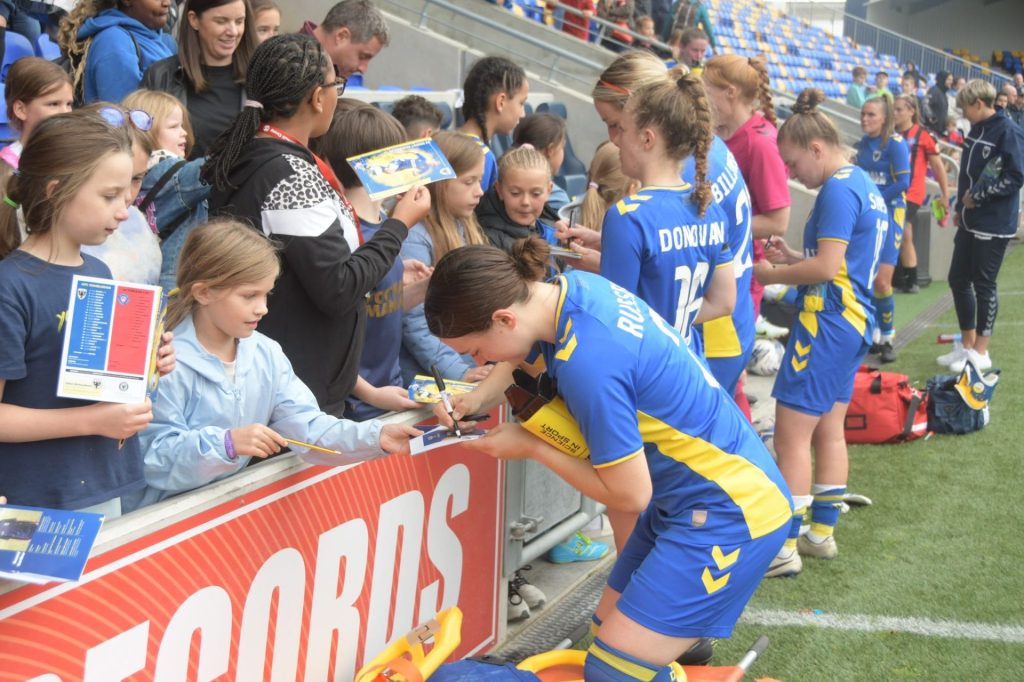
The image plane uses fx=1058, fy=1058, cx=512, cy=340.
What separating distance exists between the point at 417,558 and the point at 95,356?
1.30m

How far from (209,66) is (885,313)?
571 cm

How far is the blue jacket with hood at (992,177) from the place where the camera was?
7.69 metres

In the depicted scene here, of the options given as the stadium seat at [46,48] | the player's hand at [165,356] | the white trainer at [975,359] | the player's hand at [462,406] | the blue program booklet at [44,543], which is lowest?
the white trainer at [975,359]

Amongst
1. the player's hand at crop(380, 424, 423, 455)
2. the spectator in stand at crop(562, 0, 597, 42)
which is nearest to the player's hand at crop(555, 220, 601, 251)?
the player's hand at crop(380, 424, 423, 455)

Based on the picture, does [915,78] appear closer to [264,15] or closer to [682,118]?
[264,15]

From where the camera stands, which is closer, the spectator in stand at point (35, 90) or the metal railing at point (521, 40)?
the spectator in stand at point (35, 90)

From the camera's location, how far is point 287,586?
8.43ft

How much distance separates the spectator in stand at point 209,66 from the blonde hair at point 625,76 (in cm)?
146

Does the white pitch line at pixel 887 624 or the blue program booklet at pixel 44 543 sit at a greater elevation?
the blue program booklet at pixel 44 543

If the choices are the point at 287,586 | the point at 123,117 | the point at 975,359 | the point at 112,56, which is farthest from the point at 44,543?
the point at 975,359

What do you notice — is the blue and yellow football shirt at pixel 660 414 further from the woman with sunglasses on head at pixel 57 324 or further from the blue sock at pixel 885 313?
the blue sock at pixel 885 313

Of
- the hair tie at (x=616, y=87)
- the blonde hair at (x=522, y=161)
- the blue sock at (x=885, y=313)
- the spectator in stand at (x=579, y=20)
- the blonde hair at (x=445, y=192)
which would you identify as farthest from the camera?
the spectator in stand at (x=579, y=20)

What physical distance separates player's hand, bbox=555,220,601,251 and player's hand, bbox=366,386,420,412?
1.08m

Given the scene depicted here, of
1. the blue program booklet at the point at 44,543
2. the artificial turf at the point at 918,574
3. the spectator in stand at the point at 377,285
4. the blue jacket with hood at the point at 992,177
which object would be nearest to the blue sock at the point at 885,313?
the blue jacket with hood at the point at 992,177
